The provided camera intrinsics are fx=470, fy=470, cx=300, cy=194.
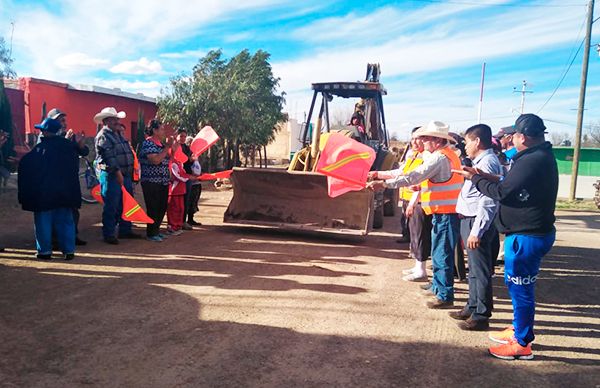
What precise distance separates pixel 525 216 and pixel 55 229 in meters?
5.14

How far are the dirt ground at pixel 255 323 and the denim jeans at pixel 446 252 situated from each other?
25cm

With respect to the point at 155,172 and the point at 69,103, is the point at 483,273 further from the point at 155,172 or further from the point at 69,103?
the point at 69,103

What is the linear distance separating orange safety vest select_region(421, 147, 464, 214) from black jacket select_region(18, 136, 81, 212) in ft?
13.5

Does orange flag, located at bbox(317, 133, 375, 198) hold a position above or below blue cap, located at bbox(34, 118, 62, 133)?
below

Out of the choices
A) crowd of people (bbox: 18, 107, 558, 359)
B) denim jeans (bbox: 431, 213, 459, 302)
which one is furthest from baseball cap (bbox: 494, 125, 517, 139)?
denim jeans (bbox: 431, 213, 459, 302)

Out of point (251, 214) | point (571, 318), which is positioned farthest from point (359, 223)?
point (571, 318)

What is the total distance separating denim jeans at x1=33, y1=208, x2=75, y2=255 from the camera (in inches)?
217

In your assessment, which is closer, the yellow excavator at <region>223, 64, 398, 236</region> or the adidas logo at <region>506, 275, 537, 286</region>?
the adidas logo at <region>506, 275, 537, 286</region>

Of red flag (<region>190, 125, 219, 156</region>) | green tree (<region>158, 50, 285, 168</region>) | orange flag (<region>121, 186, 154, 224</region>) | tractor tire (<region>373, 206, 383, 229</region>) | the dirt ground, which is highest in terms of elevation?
green tree (<region>158, 50, 285, 168</region>)

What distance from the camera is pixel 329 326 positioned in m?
3.95

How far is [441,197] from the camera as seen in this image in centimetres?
456

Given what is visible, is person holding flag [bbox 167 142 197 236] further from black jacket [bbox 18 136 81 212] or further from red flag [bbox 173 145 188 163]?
black jacket [bbox 18 136 81 212]

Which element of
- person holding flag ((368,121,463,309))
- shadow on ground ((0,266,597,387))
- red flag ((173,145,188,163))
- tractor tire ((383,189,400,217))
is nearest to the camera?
shadow on ground ((0,266,597,387))

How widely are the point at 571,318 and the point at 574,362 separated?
45.8 inches
